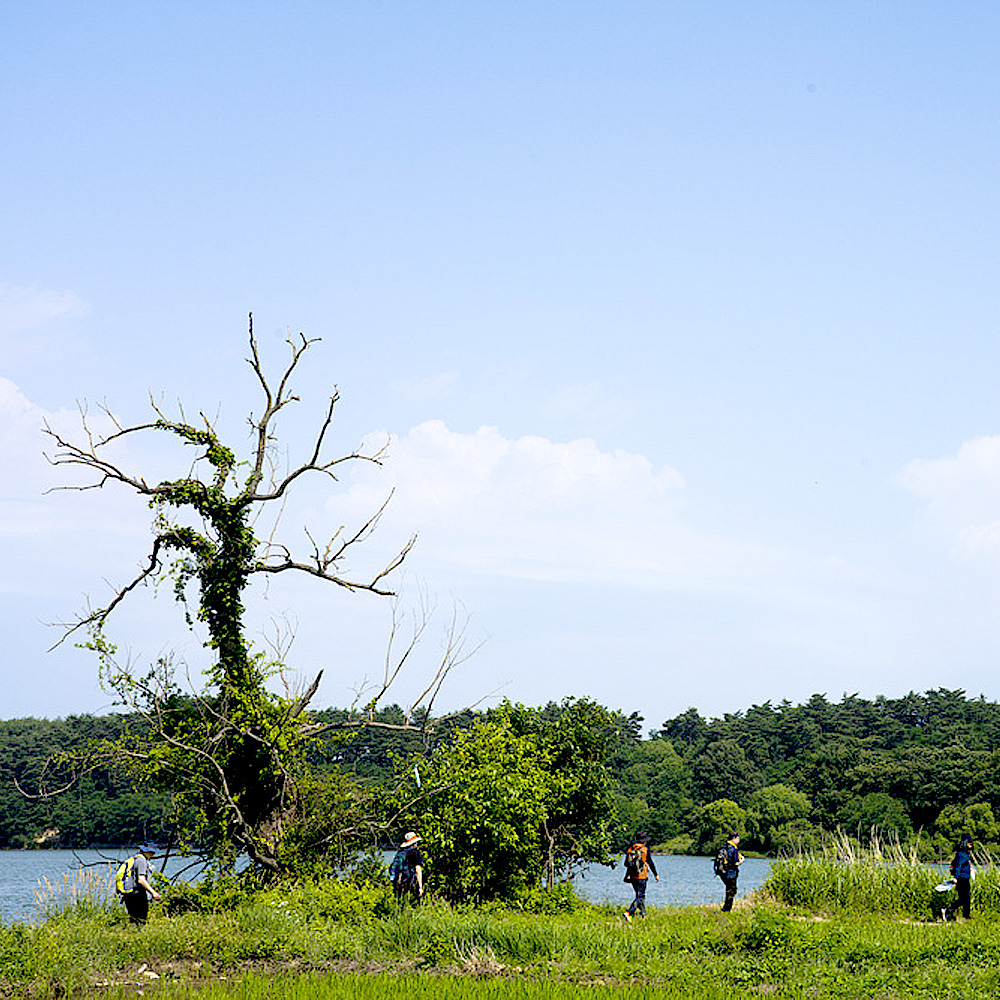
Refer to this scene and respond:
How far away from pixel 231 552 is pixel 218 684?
2.60 meters

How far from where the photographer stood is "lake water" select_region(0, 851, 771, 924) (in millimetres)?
20953

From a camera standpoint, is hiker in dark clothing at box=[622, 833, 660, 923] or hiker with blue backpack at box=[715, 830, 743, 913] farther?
hiker with blue backpack at box=[715, 830, 743, 913]

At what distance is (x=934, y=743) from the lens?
7319 centimetres

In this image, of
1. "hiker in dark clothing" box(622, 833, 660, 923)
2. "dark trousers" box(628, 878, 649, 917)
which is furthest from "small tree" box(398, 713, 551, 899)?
"dark trousers" box(628, 878, 649, 917)

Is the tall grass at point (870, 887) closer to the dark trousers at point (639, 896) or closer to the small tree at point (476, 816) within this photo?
the dark trousers at point (639, 896)

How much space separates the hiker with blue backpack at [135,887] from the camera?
56.6 ft

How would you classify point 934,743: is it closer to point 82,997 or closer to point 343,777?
point 343,777

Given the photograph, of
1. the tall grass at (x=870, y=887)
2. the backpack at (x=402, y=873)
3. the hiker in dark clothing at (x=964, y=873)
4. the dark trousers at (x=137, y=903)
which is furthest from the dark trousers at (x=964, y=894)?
the dark trousers at (x=137, y=903)

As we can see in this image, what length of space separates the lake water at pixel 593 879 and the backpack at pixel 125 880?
1472 mm

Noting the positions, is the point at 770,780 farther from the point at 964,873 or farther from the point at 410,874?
the point at 410,874

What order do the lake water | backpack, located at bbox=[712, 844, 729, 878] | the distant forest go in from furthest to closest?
1. the distant forest
2. backpack, located at bbox=[712, 844, 729, 878]
3. the lake water

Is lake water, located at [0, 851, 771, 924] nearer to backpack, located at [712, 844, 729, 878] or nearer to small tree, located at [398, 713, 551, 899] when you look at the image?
backpack, located at [712, 844, 729, 878]

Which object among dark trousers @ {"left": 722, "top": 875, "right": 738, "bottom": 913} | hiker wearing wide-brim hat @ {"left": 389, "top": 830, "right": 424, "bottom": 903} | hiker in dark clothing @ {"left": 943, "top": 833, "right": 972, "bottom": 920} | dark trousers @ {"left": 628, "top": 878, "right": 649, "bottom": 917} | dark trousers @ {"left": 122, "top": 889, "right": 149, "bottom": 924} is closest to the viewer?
dark trousers @ {"left": 122, "top": 889, "right": 149, "bottom": 924}

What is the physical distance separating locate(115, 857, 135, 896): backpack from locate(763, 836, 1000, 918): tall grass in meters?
13.0
